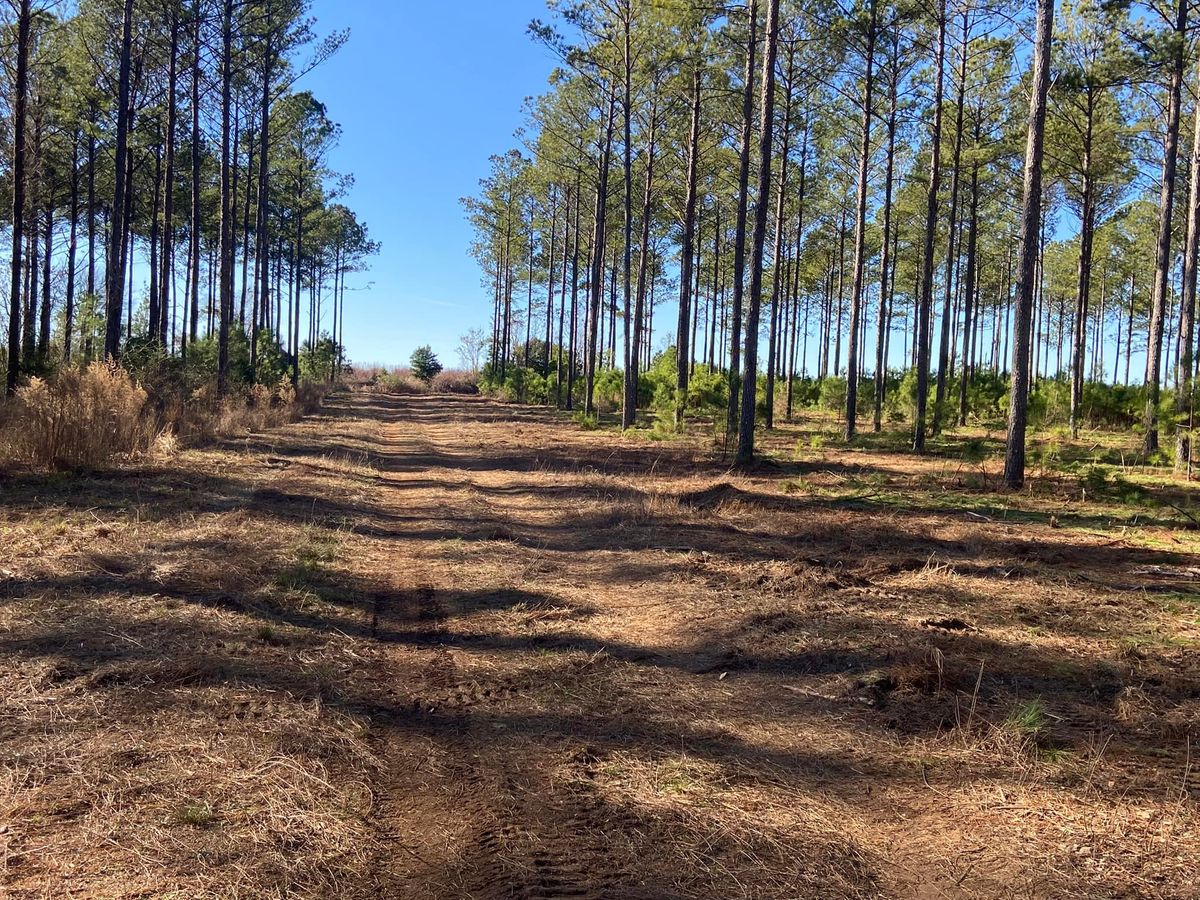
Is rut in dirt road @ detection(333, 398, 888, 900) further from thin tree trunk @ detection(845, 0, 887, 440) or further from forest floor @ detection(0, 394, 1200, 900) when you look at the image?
thin tree trunk @ detection(845, 0, 887, 440)

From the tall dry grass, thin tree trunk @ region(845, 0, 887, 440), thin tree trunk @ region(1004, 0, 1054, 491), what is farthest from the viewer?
thin tree trunk @ region(845, 0, 887, 440)

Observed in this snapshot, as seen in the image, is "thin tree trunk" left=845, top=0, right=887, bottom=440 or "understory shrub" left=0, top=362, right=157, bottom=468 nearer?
"understory shrub" left=0, top=362, right=157, bottom=468

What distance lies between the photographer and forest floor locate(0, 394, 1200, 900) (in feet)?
8.64

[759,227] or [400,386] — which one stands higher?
[759,227]

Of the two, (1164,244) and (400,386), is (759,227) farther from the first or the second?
(400,386)

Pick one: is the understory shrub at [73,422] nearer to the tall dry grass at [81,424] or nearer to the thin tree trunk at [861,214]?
the tall dry grass at [81,424]

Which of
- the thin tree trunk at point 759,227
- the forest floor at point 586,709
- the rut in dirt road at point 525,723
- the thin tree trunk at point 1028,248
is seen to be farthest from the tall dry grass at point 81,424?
the thin tree trunk at point 1028,248

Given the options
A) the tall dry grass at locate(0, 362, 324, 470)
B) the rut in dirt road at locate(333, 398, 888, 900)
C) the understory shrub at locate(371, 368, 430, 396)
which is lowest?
the rut in dirt road at locate(333, 398, 888, 900)

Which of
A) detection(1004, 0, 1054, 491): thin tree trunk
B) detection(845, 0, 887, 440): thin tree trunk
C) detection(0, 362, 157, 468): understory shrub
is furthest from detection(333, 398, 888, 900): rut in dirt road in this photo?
detection(845, 0, 887, 440): thin tree trunk

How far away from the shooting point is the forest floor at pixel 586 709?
2.63 metres

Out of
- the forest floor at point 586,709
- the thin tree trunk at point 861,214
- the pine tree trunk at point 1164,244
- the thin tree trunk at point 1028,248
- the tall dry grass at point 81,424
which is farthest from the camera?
the thin tree trunk at point 861,214

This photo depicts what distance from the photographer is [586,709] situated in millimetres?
3998

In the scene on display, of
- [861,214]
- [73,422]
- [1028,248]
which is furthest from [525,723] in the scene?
[861,214]

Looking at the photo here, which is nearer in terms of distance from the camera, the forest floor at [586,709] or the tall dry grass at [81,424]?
the forest floor at [586,709]
